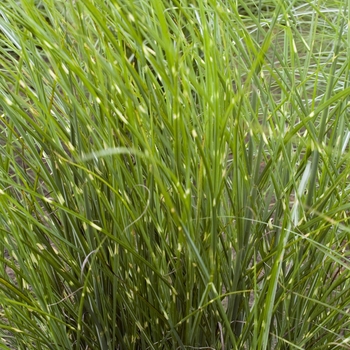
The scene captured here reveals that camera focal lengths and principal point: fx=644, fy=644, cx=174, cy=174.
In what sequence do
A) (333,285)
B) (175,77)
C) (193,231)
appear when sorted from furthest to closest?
1. (333,285)
2. (193,231)
3. (175,77)

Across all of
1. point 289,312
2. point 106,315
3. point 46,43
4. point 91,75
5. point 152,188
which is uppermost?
point 46,43

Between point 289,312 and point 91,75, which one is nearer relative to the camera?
point 91,75

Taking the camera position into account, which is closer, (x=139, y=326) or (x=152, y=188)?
(x=152, y=188)

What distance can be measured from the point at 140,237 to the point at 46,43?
1.20ft

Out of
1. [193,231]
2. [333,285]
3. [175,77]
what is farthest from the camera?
[333,285]

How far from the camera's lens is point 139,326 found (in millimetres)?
1124

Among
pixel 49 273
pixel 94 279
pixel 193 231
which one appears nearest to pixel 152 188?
pixel 193 231

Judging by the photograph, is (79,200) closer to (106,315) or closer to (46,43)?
(106,315)

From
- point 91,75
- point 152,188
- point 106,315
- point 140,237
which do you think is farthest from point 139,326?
point 91,75

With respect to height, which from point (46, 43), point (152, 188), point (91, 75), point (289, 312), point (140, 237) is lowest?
point (289, 312)

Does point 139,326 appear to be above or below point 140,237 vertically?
below

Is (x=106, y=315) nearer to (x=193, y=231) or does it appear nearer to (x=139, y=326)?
(x=139, y=326)

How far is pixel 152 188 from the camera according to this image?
1.02m

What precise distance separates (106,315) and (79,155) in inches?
11.6
